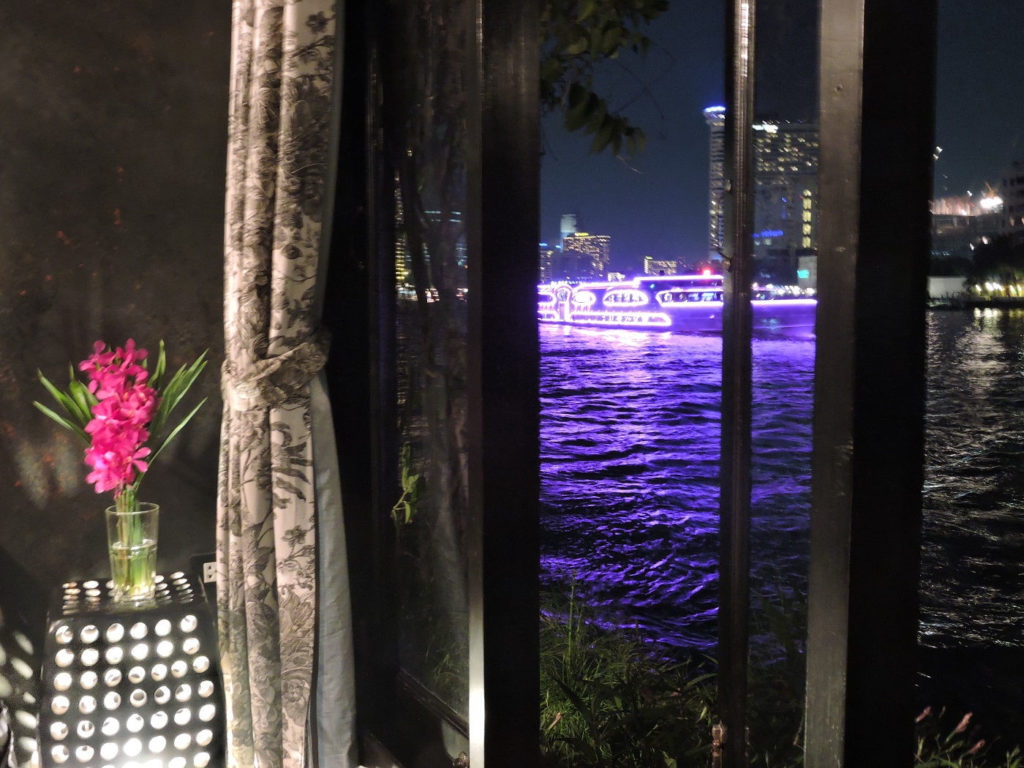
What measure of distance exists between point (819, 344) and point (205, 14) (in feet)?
6.42

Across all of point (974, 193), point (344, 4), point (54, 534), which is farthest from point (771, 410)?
point (54, 534)

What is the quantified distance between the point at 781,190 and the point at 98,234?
1.63 meters

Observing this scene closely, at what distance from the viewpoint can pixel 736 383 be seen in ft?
5.01

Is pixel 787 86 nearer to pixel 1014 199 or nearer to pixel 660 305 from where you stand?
pixel 1014 199

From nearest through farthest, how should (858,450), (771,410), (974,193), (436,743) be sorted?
(858,450) < (771,410) < (974,193) < (436,743)

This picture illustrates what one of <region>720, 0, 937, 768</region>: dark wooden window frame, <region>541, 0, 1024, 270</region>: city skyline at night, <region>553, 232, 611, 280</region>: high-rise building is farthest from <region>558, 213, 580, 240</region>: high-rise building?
<region>720, 0, 937, 768</region>: dark wooden window frame

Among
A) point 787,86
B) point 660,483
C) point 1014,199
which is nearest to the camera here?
point 787,86

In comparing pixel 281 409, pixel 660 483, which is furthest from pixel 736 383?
pixel 660 483

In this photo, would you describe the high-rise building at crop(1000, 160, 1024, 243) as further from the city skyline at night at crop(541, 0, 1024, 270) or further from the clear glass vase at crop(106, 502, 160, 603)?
the clear glass vase at crop(106, 502, 160, 603)

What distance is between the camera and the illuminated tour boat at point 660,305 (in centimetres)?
143

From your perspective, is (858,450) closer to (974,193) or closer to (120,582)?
(974,193)

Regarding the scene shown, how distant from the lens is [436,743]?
1.95 metres

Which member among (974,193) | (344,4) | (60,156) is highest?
(344,4)

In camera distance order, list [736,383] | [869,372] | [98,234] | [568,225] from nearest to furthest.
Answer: [869,372] < [736,383] < [98,234] < [568,225]
